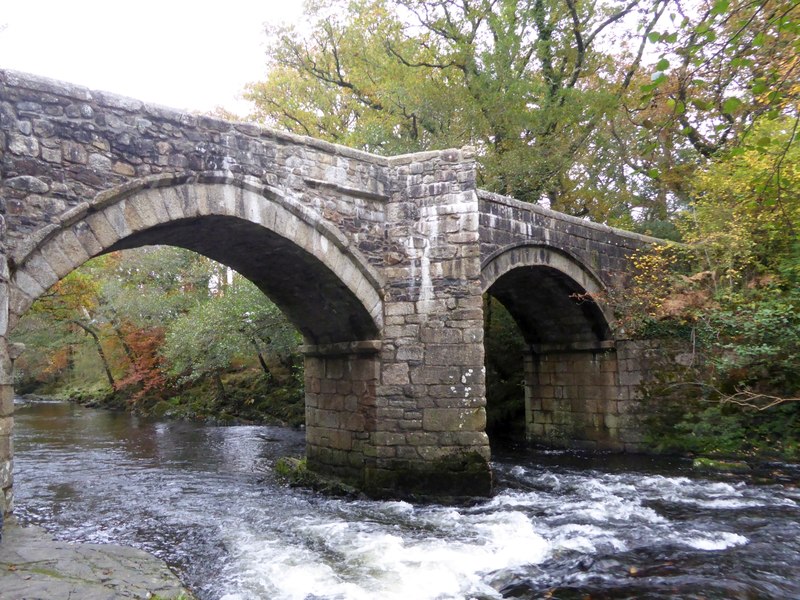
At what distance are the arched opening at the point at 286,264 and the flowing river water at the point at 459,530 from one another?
40.8 inches

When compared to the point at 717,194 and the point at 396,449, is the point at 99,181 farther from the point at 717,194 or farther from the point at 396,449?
the point at 717,194

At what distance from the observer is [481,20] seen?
13844mm

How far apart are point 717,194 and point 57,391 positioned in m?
30.7

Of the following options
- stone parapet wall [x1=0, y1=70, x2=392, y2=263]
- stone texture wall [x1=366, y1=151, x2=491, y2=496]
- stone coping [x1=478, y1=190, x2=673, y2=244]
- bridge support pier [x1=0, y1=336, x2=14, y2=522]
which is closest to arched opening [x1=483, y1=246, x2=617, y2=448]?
stone coping [x1=478, y1=190, x2=673, y2=244]

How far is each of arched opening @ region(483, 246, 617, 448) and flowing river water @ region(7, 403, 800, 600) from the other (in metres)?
1.55

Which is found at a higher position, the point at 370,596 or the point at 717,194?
the point at 717,194

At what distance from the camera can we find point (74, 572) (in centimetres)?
349

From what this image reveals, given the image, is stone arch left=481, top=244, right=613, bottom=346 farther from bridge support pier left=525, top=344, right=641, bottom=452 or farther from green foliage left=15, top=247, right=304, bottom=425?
green foliage left=15, top=247, right=304, bottom=425

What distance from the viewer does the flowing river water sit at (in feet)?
14.3

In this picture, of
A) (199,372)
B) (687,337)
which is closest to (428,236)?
(687,337)

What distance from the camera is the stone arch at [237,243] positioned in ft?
16.1

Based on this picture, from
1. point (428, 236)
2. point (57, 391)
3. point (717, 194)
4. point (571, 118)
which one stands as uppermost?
point (571, 118)

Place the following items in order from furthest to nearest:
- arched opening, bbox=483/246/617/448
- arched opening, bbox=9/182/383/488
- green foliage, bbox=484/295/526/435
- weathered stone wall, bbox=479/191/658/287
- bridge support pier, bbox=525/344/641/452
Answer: green foliage, bbox=484/295/526/435 → bridge support pier, bbox=525/344/641/452 → arched opening, bbox=483/246/617/448 → weathered stone wall, bbox=479/191/658/287 → arched opening, bbox=9/182/383/488

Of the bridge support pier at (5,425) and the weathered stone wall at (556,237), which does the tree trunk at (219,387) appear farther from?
the bridge support pier at (5,425)
